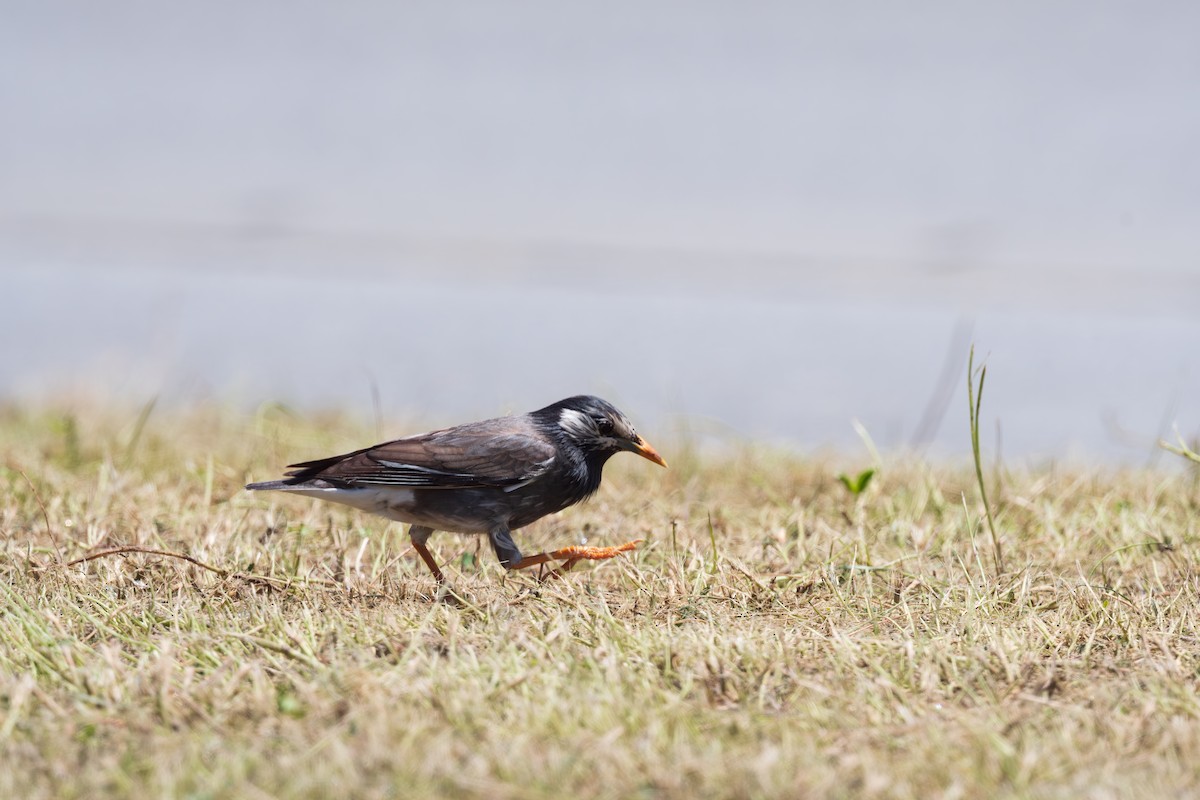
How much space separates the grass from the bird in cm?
13

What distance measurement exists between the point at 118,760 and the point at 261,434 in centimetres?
367

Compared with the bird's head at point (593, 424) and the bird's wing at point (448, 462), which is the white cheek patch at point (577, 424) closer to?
the bird's head at point (593, 424)

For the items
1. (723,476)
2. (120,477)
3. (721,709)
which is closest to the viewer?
(721,709)

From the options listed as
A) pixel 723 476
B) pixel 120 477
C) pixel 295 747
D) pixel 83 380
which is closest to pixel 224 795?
pixel 295 747

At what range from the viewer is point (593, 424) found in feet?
15.9

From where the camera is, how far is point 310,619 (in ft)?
11.7

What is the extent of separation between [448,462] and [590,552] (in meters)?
0.64

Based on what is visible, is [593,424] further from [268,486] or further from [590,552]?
[268,486]

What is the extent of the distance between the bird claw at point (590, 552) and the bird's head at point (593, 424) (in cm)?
57

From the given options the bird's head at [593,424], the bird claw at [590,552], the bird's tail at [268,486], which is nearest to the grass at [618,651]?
the bird claw at [590,552]

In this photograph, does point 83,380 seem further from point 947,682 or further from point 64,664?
point 947,682

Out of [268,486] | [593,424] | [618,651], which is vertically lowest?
[618,651]

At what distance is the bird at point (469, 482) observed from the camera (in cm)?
446

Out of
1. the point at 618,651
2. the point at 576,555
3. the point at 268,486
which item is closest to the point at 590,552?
the point at 576,555
